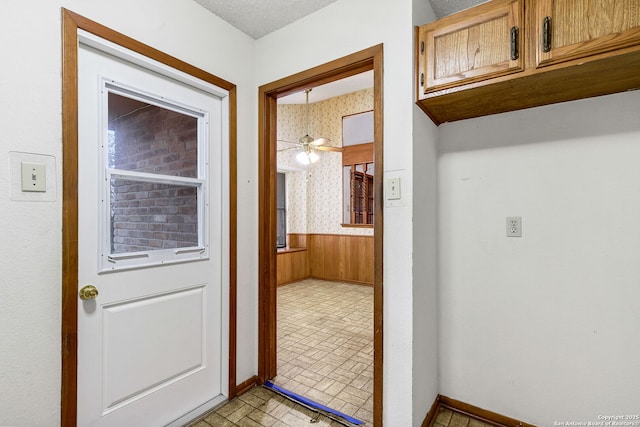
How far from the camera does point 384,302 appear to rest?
166cm

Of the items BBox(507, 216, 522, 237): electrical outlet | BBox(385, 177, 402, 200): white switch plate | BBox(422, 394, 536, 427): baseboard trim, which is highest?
BBox(385, 177, 402, 200): white switch plate

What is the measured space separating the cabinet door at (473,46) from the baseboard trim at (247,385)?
7.21ft

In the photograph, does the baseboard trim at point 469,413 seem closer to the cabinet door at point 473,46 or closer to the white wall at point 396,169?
the white wall at point 396,169

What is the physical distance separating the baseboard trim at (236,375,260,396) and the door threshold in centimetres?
11

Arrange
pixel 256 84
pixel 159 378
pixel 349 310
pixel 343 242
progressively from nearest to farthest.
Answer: pixel 159 378, pixel 256 84, pixel 349 310, pixel 343 242

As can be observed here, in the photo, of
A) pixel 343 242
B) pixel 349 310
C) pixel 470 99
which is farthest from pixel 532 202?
pixel 343 242

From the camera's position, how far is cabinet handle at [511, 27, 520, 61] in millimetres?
1347

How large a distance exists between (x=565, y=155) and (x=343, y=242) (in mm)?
4141

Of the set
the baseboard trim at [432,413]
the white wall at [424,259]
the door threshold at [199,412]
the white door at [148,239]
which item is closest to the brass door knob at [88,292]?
the white door at [148,239]

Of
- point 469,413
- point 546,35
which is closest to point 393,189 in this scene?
point 546,35

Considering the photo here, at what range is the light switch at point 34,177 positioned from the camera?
1.22 meters

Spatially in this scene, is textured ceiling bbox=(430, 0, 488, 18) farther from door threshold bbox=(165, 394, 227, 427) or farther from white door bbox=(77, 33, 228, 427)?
door threshold bbox=(165, 394, 227, 427)

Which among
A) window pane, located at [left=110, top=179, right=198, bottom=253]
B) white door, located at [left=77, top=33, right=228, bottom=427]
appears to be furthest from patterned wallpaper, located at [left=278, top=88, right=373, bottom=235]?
window pane, located at [left=110, top=179, right=198, bottom=253]

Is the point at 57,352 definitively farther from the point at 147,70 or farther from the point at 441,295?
the point at 441,295
